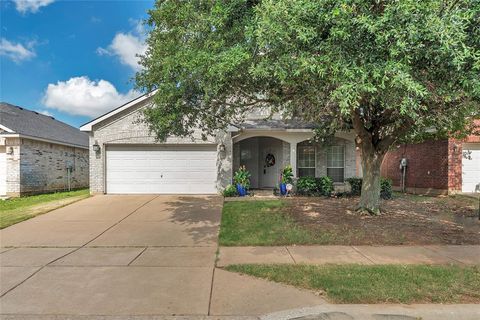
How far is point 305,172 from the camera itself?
15.9 metres

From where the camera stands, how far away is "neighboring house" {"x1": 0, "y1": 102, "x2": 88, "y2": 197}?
48.6 ft

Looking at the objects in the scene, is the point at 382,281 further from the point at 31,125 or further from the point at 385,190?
the point at 31,125

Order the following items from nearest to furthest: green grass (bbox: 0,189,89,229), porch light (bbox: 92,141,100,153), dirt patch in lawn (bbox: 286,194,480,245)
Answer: dirt patch in lawn (bbox: 286,194,480,245)
green grass (bbox: 0,189,89,229)
porch light (bbox: 92,141,100,153)

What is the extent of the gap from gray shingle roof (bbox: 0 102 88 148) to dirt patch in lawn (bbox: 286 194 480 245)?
1304 centimetres

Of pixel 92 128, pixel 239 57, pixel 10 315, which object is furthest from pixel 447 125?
pixel 92 128

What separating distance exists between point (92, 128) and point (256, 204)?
8.47 m

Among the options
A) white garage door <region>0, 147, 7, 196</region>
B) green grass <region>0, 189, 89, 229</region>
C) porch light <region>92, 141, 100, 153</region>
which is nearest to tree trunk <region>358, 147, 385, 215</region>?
green grass <region>0, 189, 89, 229</region>

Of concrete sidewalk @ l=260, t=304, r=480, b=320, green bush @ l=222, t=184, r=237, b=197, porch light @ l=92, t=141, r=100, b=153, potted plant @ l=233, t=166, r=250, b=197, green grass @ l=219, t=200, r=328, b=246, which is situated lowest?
concrete sidewalk @ l=260, t=304, r=480, b=320

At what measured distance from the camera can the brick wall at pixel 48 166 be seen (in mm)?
15281

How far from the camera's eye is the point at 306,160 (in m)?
16.0

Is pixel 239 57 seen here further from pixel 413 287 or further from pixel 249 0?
pixel 413 287

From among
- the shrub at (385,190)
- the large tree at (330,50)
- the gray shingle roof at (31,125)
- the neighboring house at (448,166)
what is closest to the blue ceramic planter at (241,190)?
the shrub at (385,190)

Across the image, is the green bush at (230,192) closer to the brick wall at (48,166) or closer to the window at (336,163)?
the window at (336,163)

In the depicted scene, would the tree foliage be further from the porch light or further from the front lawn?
the porch light
